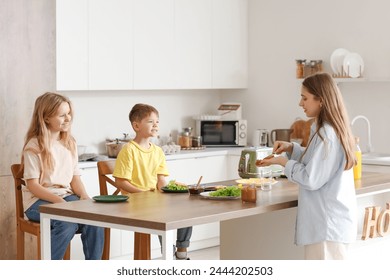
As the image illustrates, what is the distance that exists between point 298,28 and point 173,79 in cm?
114

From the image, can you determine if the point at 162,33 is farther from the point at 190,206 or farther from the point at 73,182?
the point at 190,206

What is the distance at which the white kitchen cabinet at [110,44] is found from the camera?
597 cm

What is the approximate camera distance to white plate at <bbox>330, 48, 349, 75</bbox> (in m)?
6.54

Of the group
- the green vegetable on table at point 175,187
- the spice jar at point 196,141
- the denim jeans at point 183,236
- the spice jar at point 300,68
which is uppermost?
the spice jar at point 300,68

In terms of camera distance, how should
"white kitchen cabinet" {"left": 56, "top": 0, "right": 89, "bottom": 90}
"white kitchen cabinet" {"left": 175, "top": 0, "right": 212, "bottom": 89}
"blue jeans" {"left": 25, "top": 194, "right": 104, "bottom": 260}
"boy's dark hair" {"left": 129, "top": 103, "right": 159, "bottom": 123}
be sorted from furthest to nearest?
"white kitchen cabinet" {"left": 175, "top": 0, "right": 212, "bottom": 89}, "white kitchen cabinet" {"left": 56, "top": 0, "right": 89, "bottom": 90}, "boy's dark hair" {"left": 129, "top": 103, "right": 159, "bottom": 123}, "blue jeans" {"left": 25, "top": 194, "right": 104, "bottom": 260}

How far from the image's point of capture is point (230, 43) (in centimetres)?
715

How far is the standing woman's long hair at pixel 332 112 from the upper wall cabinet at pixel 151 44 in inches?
91.6

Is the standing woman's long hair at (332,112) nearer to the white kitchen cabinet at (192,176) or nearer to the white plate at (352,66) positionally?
the white kitchen cabinet at (192,176)

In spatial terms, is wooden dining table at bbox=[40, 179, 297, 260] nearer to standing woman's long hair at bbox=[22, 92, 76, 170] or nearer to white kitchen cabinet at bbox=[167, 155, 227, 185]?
standing woman's long hair at bbox=[22, 92, 76, 170]

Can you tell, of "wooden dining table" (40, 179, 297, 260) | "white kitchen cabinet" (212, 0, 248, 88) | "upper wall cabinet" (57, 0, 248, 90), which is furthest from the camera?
"white kitchen cabinet" (212, 0, 248, 88)

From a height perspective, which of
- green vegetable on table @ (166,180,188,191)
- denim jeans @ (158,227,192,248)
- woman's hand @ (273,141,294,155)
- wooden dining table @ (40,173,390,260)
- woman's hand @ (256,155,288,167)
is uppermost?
woman's hand @ (273,141,294,155)

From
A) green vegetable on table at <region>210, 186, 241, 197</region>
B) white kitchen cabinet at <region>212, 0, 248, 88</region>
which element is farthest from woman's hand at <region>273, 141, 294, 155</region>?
white kitchen cabinet at <region>212, 0, 248, 88</region>

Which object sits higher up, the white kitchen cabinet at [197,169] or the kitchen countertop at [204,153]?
the kitchen countertop at [204,153]

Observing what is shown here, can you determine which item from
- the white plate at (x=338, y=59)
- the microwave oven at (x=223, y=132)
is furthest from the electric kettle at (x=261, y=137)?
the white plate at (x=338, y=59)
